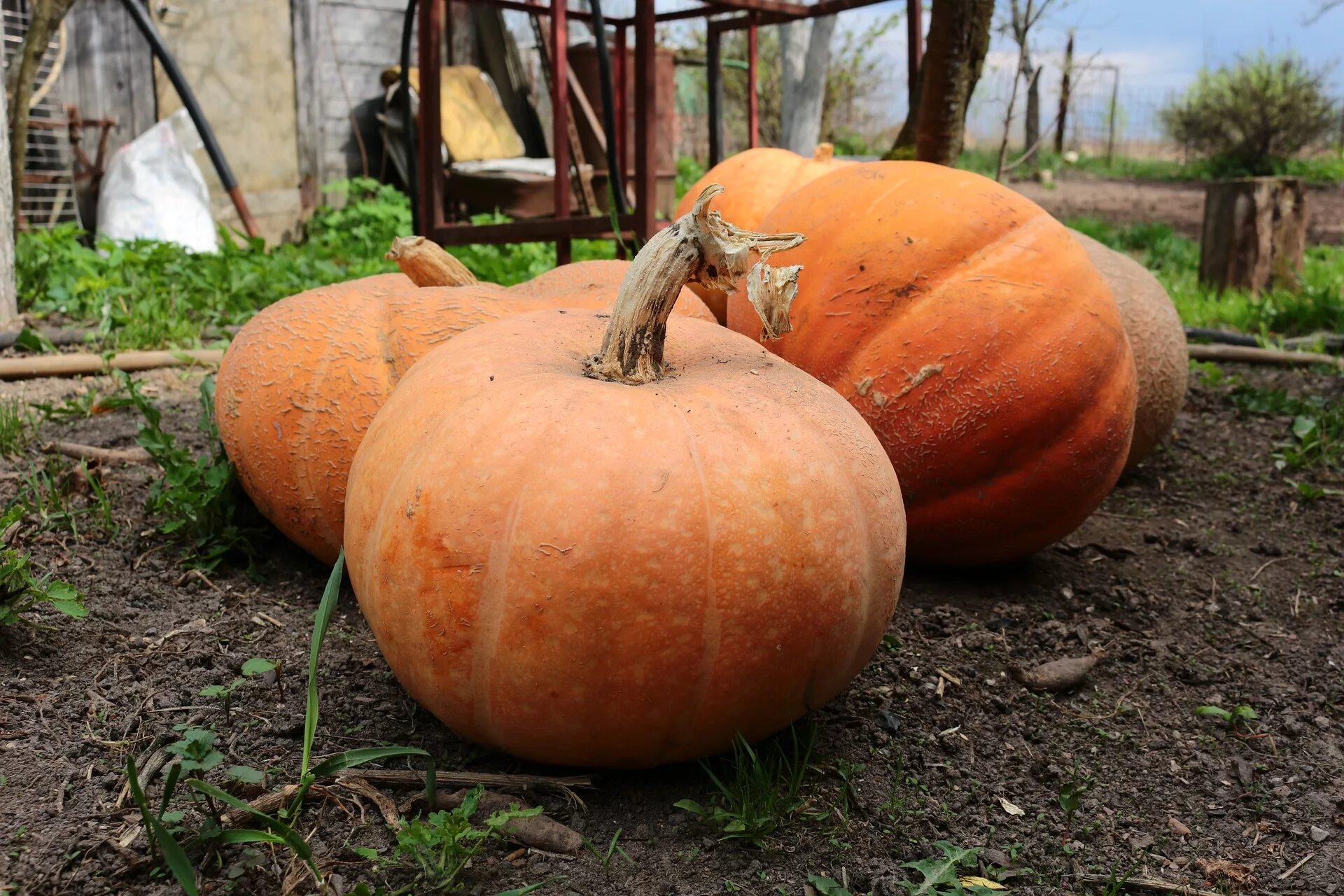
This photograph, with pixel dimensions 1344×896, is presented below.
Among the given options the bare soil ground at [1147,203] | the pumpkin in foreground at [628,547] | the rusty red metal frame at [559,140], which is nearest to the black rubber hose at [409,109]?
the rusty red metal frame at [559,140]

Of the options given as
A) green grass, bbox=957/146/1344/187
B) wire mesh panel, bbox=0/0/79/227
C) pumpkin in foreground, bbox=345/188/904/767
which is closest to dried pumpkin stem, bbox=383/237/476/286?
pumpkin in foreground, bbox=345/188/904/767

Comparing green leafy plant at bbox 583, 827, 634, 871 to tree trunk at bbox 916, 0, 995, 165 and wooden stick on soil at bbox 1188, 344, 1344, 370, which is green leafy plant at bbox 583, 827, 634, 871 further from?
wooden stick on soil at bbox 1188, 344, 1344, 370

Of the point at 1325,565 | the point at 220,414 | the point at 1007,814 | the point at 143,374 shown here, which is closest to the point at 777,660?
the point at 1007,814

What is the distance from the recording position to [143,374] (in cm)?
384

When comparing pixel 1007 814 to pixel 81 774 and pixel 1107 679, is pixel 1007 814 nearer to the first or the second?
pixel 1107 679

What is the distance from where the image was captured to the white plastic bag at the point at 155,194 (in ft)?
21.4

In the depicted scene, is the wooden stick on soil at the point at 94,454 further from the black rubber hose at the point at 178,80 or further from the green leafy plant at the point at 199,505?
the black rubber hose at the point at 178,80

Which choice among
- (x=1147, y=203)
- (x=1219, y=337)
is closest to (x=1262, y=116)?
(x=1147, y=203)

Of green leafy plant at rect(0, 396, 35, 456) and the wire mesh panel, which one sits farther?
the wire mesh panel

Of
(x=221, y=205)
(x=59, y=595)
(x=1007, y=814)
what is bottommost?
(x=1007, y=814)

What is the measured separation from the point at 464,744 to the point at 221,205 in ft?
21.8

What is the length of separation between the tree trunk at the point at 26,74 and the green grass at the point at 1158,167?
11068 millimetres

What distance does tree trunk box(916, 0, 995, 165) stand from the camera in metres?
3.42

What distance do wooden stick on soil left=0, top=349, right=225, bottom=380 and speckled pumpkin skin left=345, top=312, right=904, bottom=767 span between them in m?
2.21
